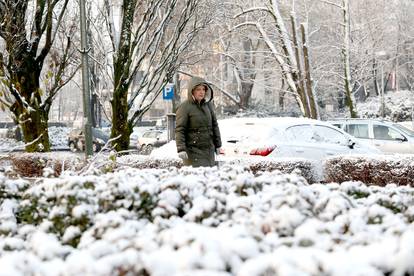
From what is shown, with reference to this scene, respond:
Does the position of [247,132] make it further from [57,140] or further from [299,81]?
[57,140]

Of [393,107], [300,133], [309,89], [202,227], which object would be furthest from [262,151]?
[393,107]

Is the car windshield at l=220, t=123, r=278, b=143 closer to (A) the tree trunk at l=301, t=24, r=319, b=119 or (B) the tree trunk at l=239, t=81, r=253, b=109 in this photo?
(A) the tree trunk at l=301, t=24, r=319, b=119

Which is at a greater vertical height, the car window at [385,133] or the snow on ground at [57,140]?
the car window at [385,133]

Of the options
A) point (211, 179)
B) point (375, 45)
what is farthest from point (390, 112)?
point (211, 179)

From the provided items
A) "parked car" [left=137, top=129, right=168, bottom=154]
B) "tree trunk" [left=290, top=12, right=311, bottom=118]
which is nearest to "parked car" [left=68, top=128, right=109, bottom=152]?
"parked car" [left=137, top=129, right=168, bottom=154]

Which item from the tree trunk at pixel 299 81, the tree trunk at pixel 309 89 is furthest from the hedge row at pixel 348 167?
the tree trunk at pixel 299 81

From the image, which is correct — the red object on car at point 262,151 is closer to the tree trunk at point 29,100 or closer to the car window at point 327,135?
the car window at point 327,135

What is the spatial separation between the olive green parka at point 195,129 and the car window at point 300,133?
263cm

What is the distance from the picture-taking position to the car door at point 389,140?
45.7 feet

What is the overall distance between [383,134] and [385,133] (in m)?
0.06

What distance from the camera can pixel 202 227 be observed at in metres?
2.32

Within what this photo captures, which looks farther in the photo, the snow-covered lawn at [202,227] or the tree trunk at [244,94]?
the tree trunk at [244,94]

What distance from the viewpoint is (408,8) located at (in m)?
37.8

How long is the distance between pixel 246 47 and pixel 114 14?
19758 mm
